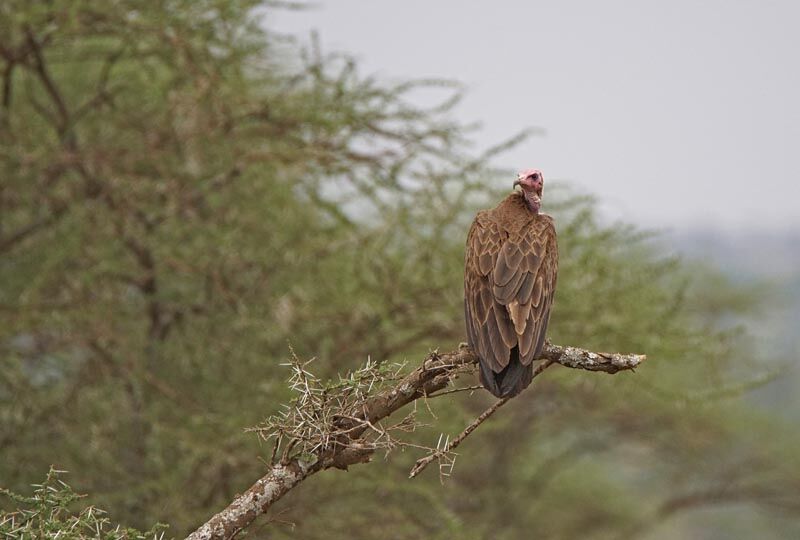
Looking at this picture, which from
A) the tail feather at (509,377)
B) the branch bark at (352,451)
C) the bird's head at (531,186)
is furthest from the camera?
the bird's head at (531,186)


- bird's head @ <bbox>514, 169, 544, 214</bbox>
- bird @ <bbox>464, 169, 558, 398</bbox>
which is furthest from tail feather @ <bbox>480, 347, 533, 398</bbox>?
bird's head @ <bbox>514, 169, 544, 214</bbox>

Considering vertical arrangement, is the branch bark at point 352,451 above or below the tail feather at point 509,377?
above

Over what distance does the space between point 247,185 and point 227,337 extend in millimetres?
1500

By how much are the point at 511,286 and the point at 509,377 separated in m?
0.56

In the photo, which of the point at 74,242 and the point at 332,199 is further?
the point at 332,199

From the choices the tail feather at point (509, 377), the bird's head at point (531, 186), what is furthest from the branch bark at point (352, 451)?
the bird's head at point (531, 186)

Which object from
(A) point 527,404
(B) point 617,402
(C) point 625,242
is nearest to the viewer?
(C) point 625,242

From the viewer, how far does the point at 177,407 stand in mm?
8711

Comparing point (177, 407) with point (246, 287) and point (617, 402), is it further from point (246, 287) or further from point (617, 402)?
point (617, 402)

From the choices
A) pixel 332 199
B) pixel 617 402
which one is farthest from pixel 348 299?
pixel 617 402

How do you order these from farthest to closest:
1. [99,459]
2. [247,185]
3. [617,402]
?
[617,402] < [247,185] < [99,459]

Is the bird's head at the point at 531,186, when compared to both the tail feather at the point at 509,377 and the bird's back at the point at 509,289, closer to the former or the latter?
the bird's back at the point at 509,289

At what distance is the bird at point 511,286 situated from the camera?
4.22m

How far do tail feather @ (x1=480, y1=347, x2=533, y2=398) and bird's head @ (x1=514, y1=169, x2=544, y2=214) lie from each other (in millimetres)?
1229
